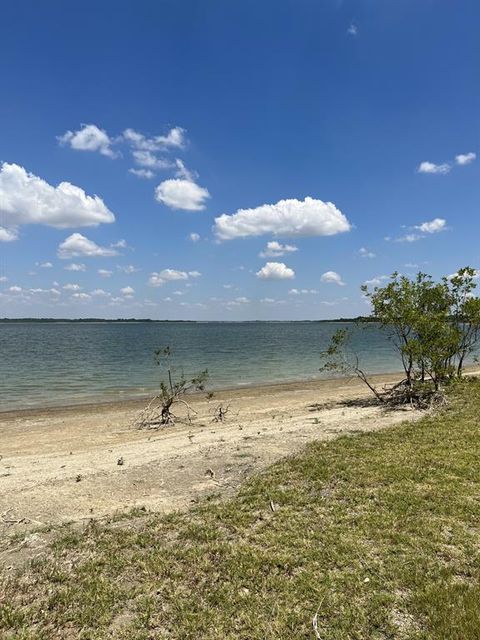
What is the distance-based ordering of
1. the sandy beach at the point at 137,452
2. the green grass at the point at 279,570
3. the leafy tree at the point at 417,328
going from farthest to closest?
the leafy tree at the point at 417,328
the sandy beach at the point at 137,452
the green grass at the point at 279,570

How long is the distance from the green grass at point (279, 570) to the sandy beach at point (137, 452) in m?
1.08

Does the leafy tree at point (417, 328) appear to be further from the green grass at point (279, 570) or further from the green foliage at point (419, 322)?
the green grass at point (279, 570)

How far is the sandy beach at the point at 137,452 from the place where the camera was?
7.76 metres

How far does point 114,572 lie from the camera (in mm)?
5199

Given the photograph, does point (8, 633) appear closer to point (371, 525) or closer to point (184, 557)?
point (184, 557)

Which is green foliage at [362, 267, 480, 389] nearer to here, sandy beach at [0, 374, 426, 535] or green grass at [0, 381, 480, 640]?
sandy beach at [0, 374, 426, 535]

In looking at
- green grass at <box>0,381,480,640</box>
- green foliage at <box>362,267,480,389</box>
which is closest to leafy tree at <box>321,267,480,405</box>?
green foliage at <box>362,267,480,389</box>

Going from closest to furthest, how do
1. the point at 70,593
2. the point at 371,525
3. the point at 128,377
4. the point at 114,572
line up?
the point at 70,593 → the point at 114,572 → the point at 371,525 → the point at 128,377

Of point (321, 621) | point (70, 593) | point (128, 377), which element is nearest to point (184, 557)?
point (70, 593)

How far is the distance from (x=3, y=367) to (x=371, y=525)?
38.1 metres

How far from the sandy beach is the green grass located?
1.08 metres

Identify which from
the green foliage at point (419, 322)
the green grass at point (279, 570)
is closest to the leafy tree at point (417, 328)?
the green foliage at point (419, 322)

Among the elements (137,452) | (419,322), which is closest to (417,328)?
(419,322)

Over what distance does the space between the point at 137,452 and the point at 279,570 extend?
280 inches
